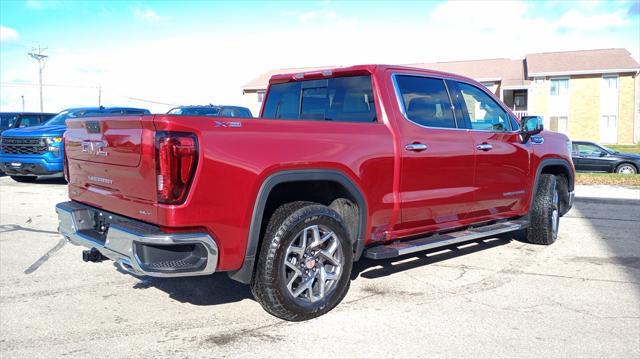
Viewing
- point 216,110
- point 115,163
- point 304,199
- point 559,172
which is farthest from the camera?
point 216,110

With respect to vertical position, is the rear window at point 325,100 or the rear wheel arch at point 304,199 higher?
the rear window at point 325,100

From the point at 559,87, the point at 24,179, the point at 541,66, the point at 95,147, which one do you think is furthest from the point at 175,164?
the point at 541,66

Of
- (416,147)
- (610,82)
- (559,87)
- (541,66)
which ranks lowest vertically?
(416,147)

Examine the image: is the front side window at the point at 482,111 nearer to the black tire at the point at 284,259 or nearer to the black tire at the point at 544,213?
the black tire at the point at 544,213

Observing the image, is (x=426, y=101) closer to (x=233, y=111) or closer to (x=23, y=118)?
(x=233, y=111)

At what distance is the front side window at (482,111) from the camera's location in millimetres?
5699

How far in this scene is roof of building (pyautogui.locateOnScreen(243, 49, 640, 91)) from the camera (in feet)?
122

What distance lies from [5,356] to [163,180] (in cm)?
153

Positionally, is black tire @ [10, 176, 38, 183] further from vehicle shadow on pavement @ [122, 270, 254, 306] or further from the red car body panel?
the red car body panel

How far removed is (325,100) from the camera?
5.35 metres

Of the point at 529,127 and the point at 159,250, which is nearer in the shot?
the point at 159,250

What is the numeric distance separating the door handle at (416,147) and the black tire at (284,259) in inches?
38.8

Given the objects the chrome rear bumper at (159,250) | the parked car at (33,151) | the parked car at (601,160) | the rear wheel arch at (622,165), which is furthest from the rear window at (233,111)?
the rear wheel arch at (622,165)

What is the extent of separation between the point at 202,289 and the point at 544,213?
13.7 feet
